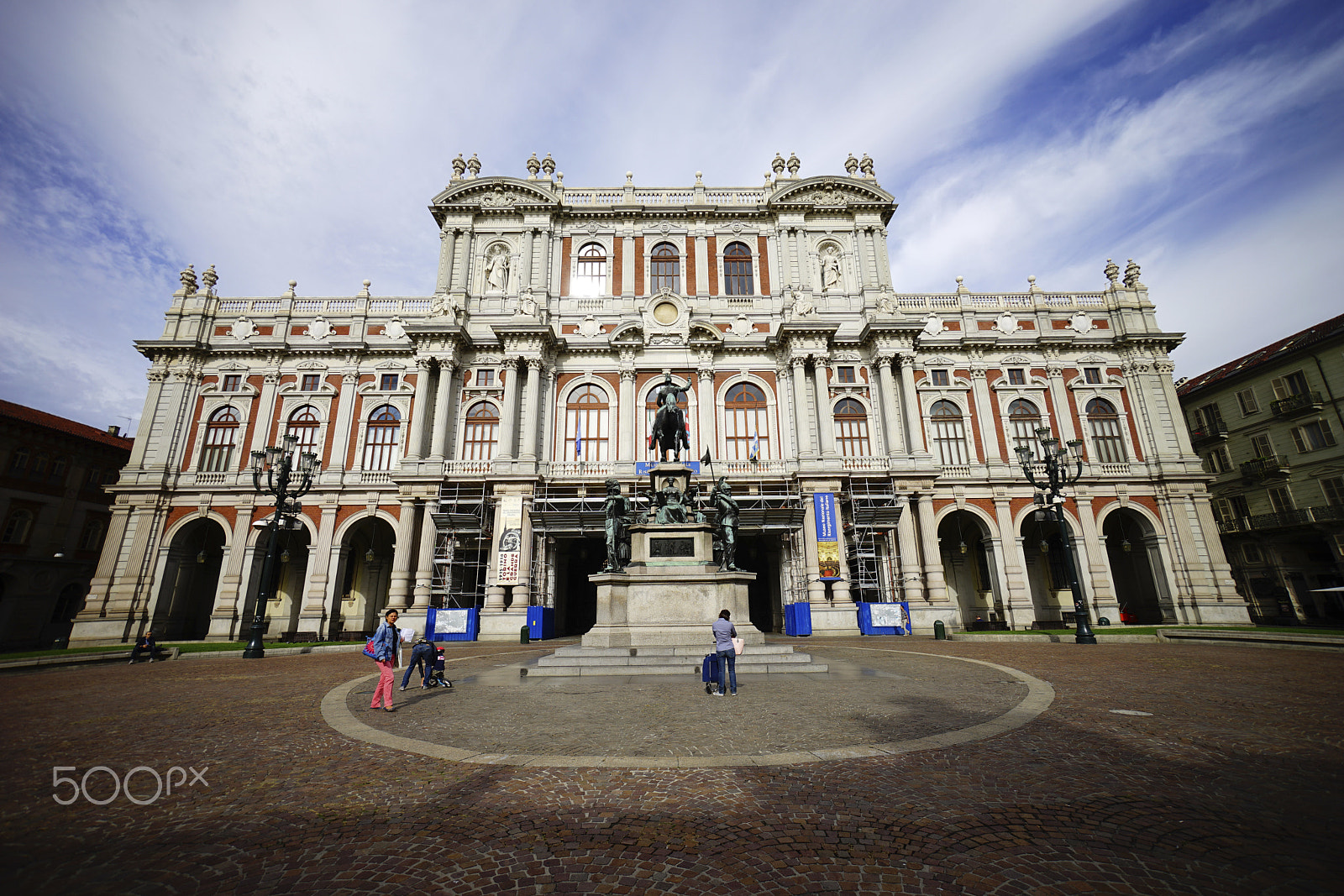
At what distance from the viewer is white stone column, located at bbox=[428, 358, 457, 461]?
86.6 ft

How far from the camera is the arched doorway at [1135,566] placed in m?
27.3

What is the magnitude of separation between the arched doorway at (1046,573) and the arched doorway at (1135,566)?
2.10 meters

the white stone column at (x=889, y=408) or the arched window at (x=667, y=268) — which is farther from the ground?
the arched window at (x=667, y=268)

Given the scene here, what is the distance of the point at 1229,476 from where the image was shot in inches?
1280

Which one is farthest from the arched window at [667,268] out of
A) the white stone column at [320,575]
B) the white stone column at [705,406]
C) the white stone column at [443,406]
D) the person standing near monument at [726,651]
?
the person standing near monument at [726,651]

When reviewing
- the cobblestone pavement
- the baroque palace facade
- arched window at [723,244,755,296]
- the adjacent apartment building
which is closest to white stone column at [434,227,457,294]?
the baroque palace facade

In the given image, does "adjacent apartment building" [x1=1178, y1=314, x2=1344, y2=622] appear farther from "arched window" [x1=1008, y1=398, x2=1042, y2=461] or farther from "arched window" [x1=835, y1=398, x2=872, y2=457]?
"arched window" [x1=835, y1=398, x2=872, y2=457]

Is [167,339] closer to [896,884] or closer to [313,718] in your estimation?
[313,718]

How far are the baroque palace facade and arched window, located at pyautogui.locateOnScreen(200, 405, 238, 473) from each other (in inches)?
5.4

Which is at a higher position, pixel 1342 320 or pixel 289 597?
pixel 1342 320

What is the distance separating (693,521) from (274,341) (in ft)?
89.1

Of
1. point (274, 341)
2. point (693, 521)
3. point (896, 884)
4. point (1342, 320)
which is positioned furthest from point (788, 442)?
point (1342, 320)

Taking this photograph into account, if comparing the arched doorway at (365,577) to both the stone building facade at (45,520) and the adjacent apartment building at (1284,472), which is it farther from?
the adjacent apartment building at (1284,472)

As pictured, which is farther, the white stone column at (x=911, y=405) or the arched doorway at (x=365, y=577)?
the arched doorway at (x=365, y=577)
